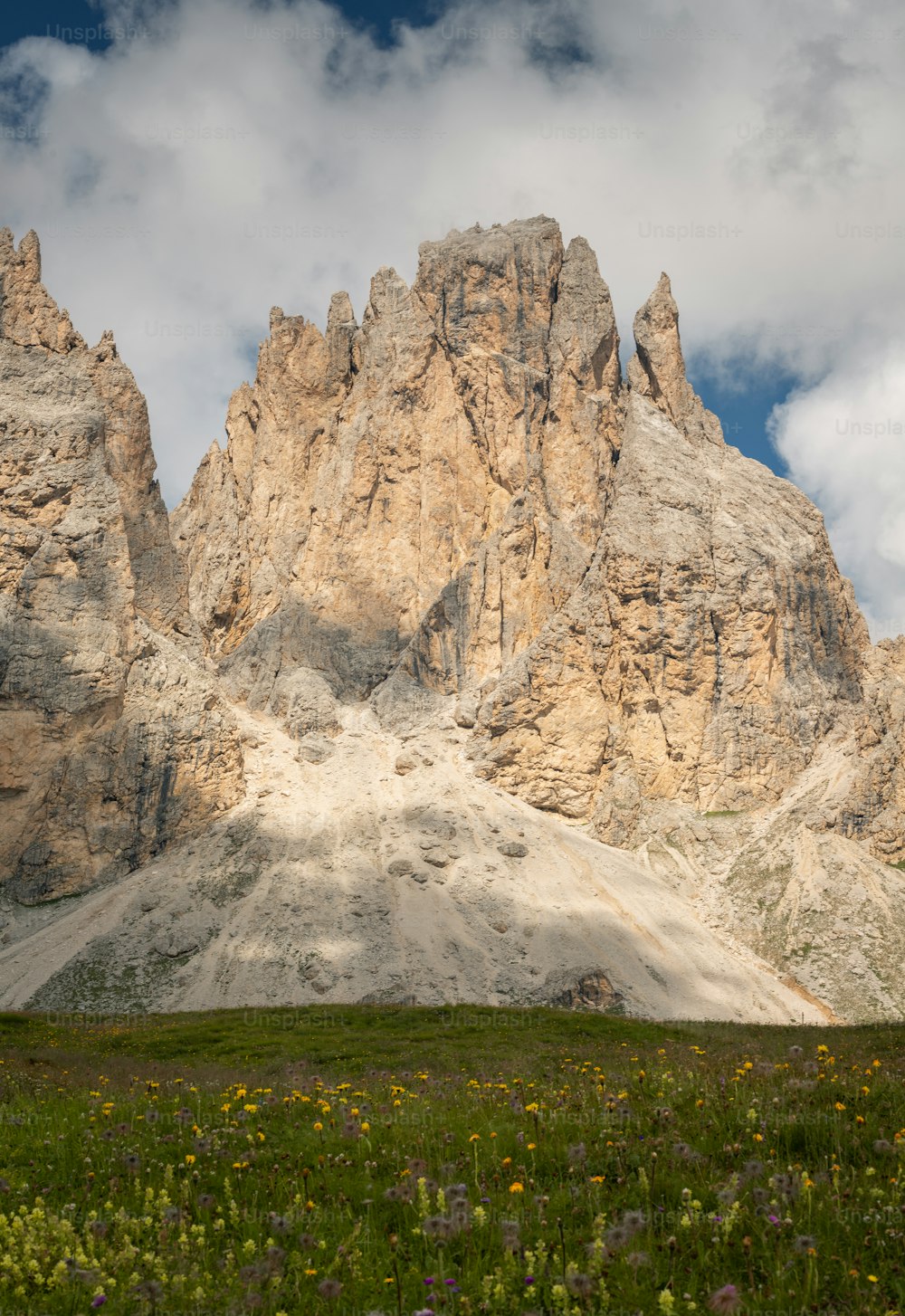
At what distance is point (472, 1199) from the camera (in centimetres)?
769

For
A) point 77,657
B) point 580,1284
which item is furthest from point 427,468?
point 580,1284

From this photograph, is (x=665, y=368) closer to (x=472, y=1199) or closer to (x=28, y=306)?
(x=28, y=306)

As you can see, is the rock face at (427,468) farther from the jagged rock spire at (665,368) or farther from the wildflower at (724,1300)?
the wildflower at (724,1300)

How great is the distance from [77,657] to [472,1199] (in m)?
121

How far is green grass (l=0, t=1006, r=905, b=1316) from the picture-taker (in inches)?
245

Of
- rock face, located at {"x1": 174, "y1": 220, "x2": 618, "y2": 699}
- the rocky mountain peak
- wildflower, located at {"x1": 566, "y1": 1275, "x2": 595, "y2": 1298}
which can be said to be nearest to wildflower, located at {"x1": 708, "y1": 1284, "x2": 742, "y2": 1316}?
wildflower, located at {"x1": 566, "y1": 1275, "x2": 595, "y2": 1298}

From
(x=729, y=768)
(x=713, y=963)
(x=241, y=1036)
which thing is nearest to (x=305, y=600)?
(x=729, y=768)

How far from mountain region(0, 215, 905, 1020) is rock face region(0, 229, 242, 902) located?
455mm

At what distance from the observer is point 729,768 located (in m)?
124

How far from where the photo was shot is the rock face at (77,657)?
11056 cm

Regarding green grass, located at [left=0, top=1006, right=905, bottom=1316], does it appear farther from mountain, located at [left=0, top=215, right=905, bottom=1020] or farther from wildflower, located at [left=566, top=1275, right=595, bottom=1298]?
mountain, located at [left=0, top=215, right=905, bottom=1020]

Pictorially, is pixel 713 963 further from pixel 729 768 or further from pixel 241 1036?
pixel 241 1036

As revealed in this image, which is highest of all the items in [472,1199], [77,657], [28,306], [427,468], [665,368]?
[665,368]

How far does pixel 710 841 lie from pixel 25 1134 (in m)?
114
